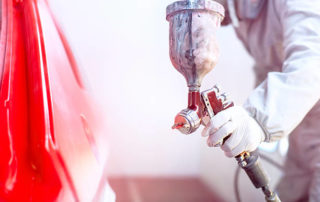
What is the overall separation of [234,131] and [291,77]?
172 mm

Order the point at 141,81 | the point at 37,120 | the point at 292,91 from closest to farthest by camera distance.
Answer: the point at 37,120 → the point at 292,91 → the point at 141,81

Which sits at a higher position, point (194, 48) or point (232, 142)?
point (194, 48)

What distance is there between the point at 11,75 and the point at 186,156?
4.75 feet

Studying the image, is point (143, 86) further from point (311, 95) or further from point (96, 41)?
point (311, 95)

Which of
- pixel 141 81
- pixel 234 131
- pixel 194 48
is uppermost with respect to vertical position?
pixel 194 48

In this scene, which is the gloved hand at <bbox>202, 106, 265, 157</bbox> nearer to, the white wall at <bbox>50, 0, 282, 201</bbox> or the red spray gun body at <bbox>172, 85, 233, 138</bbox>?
the red spray gun body at <bbox>172, 85, 233, 138</bbox>

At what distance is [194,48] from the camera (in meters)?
0.52

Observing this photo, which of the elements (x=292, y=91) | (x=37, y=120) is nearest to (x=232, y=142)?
(x=292, y=91)

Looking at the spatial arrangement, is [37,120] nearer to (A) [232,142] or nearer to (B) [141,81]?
(A) [232,142]

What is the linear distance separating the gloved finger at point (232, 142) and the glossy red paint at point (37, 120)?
9.9 inches

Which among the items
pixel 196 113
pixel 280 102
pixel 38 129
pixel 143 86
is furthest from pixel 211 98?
pixel 143 86

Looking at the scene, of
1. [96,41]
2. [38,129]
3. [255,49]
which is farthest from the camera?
[96,41]

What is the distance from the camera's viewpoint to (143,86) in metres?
1.69

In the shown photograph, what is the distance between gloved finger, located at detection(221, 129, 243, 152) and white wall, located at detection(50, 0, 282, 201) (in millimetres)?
771
